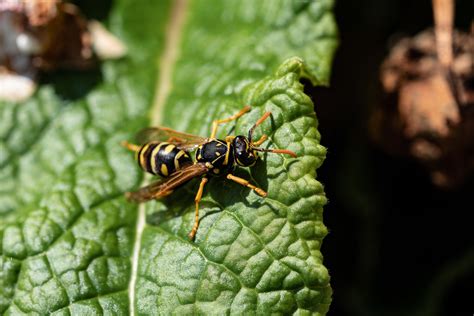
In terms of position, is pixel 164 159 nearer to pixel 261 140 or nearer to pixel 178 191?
pixel 178 191

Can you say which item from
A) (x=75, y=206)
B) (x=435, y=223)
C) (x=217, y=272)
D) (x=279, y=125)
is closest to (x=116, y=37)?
(x=75, y=206)

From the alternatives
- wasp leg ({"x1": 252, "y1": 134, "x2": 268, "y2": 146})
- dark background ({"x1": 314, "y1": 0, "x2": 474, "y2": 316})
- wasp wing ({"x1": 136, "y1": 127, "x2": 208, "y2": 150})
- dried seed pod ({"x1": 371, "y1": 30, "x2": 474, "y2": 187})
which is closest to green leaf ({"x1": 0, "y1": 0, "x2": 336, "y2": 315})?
wasp leg ({"x1": 252, "y1": 134, "x2": 268, "y2": 146})

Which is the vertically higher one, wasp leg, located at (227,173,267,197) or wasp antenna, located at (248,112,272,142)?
wasp antenna, located at (248,112,272,142)

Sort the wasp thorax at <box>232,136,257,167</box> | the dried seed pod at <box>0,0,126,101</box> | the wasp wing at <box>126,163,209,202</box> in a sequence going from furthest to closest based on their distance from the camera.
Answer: the dried seed pod at <box>0,0,126,101</box>
the wasp wing at <box>126,163,209,202</box>
the wasp thorax at <box>232,136,257,167</box>

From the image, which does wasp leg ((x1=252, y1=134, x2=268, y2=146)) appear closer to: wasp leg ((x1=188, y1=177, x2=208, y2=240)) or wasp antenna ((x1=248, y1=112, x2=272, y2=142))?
wasp antenna ((x1=248, y1=112, x2=272, y2=142))

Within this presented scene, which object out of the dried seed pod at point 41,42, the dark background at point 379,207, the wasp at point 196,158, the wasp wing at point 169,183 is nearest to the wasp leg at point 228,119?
the wasp at point 196,158

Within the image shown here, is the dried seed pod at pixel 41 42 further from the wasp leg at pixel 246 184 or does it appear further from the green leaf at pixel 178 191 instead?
the wasp leg at pixel 246 184
